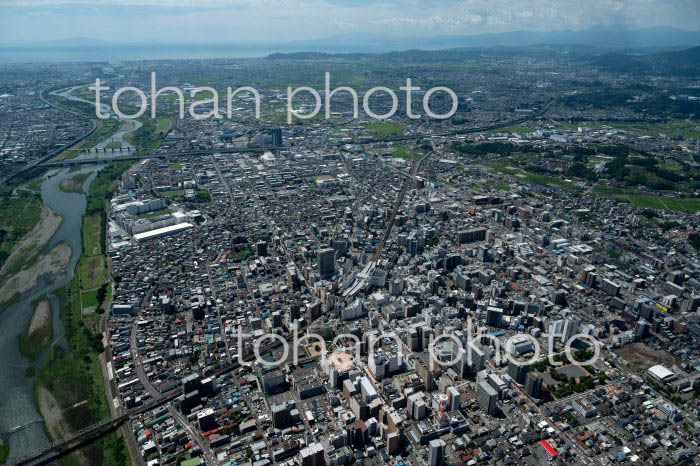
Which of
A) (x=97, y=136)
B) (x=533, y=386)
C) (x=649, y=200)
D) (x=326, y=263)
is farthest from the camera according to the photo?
(x=97, y=136)

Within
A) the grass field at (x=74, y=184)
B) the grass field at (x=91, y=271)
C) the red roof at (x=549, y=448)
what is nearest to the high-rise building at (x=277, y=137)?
the grass field at (x=74, y=184)

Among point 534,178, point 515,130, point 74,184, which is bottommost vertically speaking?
point 74,184

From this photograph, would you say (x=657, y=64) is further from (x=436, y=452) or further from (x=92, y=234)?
(x=436, y=452)

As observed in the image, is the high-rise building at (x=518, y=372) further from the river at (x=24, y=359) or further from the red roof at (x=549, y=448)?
the river at (x=24, y=359)

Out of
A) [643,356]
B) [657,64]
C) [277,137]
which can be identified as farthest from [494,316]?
[657,64]

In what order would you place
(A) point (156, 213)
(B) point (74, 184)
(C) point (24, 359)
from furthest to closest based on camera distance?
(B) point (74, 184), (A) point (156, 213), (C) point (24, 359)

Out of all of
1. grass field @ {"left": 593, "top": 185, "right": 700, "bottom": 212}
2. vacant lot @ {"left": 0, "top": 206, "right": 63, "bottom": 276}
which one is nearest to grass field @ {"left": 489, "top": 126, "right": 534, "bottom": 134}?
grass field @ {"left": 593, "top": 185, "right": 700, "bottom": 212}

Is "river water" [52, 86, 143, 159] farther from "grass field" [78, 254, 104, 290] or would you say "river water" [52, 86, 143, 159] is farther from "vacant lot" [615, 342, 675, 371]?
"vacant lot" [615, 342, 675, 371]
